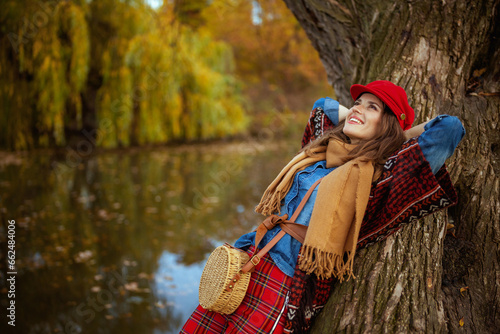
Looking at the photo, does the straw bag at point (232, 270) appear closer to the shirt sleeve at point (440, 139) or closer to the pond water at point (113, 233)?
the shirt sleeve at point (440, 139)

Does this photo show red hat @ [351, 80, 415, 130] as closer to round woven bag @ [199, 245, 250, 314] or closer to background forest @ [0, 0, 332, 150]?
round woven bag @ [199, 245, 250, 314]

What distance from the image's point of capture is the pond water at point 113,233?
3.57m

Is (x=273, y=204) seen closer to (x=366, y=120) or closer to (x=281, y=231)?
(x=281, y=231)

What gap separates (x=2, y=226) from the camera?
16.2 ft

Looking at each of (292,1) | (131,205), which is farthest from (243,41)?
(292,1)

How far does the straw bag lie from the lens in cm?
168

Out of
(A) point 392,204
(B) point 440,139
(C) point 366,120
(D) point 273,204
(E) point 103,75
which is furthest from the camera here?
(E) point 103,75

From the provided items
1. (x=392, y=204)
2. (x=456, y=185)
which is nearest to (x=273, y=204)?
(x=392, y=204)

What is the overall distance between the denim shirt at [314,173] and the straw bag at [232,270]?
0.03 metres

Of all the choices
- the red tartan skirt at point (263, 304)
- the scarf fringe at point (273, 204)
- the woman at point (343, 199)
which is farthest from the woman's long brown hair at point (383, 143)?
the red tartan skirt at point (263, 304)

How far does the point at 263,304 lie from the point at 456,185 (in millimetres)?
1179

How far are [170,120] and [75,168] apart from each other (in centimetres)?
249

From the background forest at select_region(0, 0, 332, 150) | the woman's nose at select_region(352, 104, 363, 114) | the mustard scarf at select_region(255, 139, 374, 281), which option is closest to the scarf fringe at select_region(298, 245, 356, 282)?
the mustard scarf at select_region(255, 139, 374, 281)

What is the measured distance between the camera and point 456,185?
6.77ft
